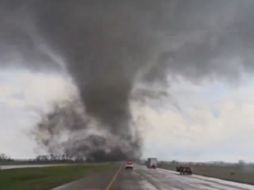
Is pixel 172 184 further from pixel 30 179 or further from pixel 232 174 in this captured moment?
pixel 232 174

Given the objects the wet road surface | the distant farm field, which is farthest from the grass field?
the distant farm field

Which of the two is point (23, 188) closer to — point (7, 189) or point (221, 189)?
point (7, 189)

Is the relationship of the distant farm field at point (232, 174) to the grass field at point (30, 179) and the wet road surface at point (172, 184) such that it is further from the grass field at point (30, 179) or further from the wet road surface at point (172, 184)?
the grass field at point (30, 179)

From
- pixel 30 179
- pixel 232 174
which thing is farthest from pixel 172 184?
pixel 232 174

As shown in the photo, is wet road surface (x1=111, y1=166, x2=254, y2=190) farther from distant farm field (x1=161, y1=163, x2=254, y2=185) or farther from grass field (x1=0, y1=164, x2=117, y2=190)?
grass field (x1=0, y1=164, x2=117, y2=190)

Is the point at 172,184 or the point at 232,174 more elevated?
the point at 232,174

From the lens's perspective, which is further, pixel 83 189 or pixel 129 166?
pixel 129 166

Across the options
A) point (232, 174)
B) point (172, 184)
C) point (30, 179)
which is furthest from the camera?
point (232, 174)

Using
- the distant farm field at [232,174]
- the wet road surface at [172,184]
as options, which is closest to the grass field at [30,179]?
the wet road surface at [172,184]

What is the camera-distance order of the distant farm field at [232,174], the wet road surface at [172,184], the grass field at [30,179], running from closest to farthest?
the wet road surface at [172,184] < the grass field at [30,179] < the distant farm field at [232,174]

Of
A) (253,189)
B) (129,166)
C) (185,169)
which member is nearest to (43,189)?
(253,189)

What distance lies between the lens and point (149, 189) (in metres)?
39.8

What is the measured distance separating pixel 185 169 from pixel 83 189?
55212 mm

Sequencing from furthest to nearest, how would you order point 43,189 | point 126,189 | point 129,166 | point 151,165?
point 151,165 → point 129,166 → point 43,189 → point 126,189
